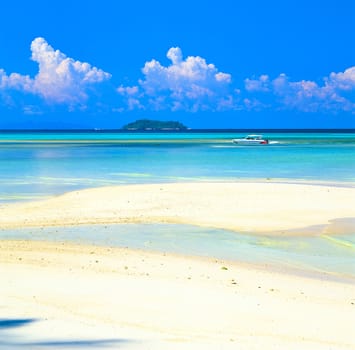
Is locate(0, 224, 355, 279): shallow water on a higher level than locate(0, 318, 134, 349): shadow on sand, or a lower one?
lower

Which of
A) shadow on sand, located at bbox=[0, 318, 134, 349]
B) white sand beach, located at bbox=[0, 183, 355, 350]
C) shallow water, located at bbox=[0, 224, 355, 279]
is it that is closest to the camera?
shadow on sand, located at bbox=[0, 318, 134, 349]

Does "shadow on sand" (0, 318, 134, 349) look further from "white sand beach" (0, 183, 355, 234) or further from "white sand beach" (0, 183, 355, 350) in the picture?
"white sand beach" (0, 183, 355, 234)

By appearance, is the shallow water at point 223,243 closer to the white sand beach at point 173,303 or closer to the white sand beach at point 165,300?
the white sand beach at point 165,300

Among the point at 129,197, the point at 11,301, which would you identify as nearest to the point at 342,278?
the point at 11,301

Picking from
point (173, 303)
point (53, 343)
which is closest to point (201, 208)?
point (173, 303)

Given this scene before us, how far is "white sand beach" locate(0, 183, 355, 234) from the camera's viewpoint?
2091cm

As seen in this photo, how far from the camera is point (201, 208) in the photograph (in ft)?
79.1

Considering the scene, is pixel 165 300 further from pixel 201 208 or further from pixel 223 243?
pixel 201 208

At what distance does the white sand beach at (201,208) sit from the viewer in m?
20.9

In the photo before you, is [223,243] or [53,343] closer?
[53,343]

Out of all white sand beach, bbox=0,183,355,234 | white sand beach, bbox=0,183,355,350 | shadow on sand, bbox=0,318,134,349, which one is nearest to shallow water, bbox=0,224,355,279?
white sand beach, bbox=0,183,355,350

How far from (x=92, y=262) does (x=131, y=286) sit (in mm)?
2577

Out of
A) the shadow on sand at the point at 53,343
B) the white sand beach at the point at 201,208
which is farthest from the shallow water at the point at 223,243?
the shadow on sand at the point at 53,343

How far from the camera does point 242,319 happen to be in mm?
10094
